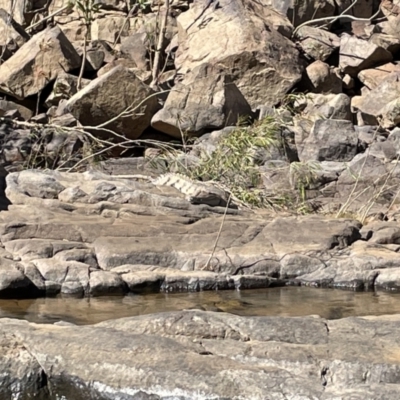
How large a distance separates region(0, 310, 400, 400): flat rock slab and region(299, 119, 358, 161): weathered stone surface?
7713 mm

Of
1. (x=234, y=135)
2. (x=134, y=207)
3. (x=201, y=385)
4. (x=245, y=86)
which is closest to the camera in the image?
(x=201, y=385)

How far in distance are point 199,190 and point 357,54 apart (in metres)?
7.59

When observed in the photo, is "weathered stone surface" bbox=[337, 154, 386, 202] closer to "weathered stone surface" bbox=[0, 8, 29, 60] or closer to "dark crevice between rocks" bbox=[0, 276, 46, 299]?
"dark crevice between rocks" bbox=[0, 276, 46, 299]

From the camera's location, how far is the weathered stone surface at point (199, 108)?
12766mm

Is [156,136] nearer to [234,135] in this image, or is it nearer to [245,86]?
[245,86]

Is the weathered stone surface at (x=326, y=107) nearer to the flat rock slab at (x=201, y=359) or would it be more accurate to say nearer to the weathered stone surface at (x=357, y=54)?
the weathered stone surface at (x=357, y=54)

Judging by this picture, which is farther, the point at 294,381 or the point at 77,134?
the point at 77,134

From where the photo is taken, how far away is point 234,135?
958cm

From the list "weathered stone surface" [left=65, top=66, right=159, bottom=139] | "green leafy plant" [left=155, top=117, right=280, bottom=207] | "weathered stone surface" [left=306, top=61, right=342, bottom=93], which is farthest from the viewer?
"weathered stone surface" [left=306, top=61, right=342, bottom=93]

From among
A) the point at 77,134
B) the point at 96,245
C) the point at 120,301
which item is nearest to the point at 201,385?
the point at 120,301

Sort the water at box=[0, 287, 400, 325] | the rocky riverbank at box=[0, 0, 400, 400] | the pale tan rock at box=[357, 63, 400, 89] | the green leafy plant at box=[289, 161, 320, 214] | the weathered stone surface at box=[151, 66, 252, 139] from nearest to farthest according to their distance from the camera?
the rocky riverbank at box=[0, 0, 400, 400], the water at box=[0, 287, 400, 325], the green leafy plant at box=[289, 161, 320, 214], the weathered stone surface at box=[151, 66, 252, 139], the pale tan rock at box=[357, 63, 400, 89]

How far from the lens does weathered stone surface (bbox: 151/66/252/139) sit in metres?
12.8

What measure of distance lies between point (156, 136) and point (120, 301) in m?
6.51

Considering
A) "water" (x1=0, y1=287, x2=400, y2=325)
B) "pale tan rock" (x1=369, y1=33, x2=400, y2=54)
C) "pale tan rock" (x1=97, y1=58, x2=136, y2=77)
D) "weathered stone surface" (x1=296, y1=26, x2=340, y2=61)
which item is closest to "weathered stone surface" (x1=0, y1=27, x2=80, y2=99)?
"pale tan rock" (x1=97, y1=58, x2=136, y2=77)
